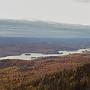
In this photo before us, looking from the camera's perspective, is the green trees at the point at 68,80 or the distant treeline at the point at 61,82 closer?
the distant treeline at the point at 61,82

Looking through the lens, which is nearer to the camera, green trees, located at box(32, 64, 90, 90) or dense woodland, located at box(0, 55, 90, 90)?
dense woodland, located at box(0, 55, 90, 90)

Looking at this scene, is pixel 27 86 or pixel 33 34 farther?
pixel 33 34

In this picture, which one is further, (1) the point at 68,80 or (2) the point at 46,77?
(1) the point at 68,80

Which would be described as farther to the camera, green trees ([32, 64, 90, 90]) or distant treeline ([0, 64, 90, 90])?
green trees ([32, 64, 90, 90])

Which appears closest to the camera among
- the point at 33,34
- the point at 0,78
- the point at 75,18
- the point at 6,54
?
the point at 0,78

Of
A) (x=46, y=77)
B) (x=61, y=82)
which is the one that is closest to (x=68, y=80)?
(x=61, y=82)

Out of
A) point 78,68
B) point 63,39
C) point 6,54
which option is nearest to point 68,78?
point 78,68

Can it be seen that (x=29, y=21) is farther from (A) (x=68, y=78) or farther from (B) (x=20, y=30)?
(A) (x=68, y=78)

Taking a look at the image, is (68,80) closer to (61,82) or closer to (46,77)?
Answer: (61,82)
